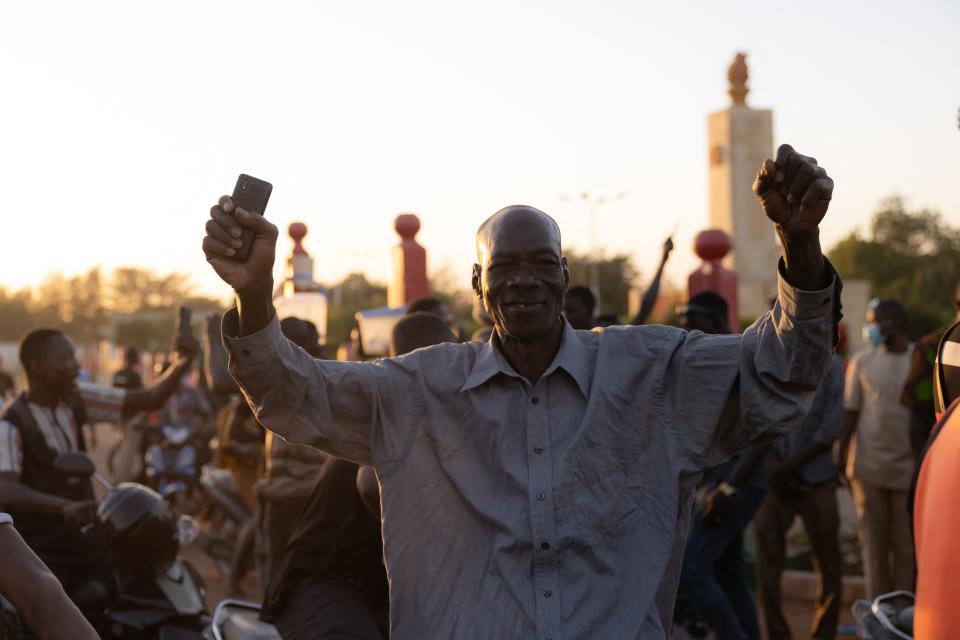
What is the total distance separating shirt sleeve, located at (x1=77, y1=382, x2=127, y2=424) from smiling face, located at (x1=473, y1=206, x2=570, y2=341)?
4.41m

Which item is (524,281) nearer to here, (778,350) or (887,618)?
(778,350)

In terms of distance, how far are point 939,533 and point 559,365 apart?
1066mm

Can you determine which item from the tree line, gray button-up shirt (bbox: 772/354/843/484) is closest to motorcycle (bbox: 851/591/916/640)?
gray button-up shirt (bbox: 772/354/843/484)

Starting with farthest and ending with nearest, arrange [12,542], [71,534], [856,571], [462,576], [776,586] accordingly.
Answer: [856,571]
[776,586]
[71,534]
[462,576]
[12,542]

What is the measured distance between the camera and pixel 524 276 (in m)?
3.08

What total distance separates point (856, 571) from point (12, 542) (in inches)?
308

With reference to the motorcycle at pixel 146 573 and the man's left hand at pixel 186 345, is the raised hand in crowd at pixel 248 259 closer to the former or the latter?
the motorcycle at pixel 146 573

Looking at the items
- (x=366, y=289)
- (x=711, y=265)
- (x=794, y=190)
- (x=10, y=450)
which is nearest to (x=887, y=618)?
(x=794, y=190)

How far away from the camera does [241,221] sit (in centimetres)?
283

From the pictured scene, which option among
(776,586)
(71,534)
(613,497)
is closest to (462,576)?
(613,497)

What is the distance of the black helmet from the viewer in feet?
16.4

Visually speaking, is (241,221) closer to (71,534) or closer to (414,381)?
(414,381)

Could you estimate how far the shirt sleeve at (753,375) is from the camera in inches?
109

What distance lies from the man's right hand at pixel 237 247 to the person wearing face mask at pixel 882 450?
6.03 metres
